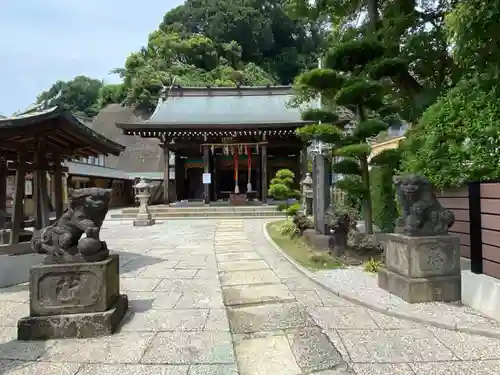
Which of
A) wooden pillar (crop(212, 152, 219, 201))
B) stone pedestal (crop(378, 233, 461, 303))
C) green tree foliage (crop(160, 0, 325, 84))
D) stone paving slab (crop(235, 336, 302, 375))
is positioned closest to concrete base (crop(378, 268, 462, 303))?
stone pedestal (crop(378, 233, 461, 303))

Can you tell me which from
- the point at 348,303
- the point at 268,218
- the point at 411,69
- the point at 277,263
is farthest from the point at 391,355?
the point at 268,218

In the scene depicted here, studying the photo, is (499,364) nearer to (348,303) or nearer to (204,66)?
(348,303)

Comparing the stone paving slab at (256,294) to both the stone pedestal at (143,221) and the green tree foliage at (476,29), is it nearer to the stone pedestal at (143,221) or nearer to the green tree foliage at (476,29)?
the green tree foliage at (476,29)

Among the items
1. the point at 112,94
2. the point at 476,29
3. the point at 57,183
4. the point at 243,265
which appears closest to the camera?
the point at 476,29

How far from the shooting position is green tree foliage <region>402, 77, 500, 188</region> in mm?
4582

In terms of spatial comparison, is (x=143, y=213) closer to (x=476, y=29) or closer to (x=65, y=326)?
(x=65, y=326)

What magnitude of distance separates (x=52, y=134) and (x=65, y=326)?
351 cm

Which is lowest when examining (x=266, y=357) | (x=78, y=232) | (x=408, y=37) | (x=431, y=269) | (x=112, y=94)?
(x=266, y=357)

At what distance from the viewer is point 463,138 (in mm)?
5086

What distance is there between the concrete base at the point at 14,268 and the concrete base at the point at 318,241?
17.0 ft

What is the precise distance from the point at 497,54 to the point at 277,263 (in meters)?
4.75

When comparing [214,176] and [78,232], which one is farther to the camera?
[214,176]

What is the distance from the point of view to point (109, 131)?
41.5m

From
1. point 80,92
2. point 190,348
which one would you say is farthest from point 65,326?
point 80,92
